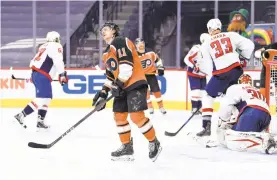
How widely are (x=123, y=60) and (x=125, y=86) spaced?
0.21 m

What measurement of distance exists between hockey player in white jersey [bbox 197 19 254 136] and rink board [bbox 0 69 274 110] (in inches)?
141

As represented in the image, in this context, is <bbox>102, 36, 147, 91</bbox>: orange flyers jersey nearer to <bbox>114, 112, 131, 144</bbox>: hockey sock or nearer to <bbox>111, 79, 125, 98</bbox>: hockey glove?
<bbox>111, 79, 125, 98</bbox>: hockey glove

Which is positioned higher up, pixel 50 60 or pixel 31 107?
pixel 50 60


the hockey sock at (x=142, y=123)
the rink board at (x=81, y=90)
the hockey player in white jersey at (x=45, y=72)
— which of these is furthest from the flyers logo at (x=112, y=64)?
the rink board at (x=81, y=90)

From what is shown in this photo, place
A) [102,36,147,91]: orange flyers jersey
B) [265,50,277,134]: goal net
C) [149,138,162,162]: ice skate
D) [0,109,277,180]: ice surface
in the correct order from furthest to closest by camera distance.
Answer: [265,50,277,134]: goal net < [149,138,162,162]: ice skate < [102,36,147,91]: orange flyers jersey < [0,109,277,180]: ice surface

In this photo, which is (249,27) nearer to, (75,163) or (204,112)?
(204,112)

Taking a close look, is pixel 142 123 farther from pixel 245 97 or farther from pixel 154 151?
pixel 245 97

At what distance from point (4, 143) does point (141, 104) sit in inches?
61.6

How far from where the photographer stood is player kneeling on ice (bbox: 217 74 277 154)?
4129 mm

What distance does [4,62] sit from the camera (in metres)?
11.0

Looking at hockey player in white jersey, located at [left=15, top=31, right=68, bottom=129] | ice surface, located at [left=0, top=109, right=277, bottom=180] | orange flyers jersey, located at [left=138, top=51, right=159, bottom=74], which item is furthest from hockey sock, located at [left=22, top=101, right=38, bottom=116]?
orange flyers jersey, located at [left=138, top=51, right=159, bottom=74]

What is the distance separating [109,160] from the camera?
389 cm

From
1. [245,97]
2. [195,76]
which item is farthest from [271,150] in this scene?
[195,76]

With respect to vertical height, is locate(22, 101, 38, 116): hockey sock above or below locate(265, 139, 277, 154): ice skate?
above
